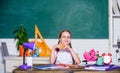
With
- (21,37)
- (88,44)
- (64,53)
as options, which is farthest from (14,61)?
(88,44)

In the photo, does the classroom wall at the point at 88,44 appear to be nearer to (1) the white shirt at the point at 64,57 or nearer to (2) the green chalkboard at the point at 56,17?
(2) the green chalkboard at the point at 56,17

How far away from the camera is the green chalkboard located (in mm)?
4504

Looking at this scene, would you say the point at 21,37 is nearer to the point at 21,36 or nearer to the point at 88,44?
the point at 21,36

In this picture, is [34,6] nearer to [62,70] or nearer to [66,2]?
[66,2]

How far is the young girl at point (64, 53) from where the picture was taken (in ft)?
11.3

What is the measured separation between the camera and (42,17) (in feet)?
15.0

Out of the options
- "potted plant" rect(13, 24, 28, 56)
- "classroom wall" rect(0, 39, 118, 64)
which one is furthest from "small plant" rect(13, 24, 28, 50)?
"classroom wall" rect(0, 39, 118, 64)

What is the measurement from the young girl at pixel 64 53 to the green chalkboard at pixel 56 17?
0.99m

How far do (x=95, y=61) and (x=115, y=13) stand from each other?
4.87 feet

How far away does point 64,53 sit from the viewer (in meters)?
3.55

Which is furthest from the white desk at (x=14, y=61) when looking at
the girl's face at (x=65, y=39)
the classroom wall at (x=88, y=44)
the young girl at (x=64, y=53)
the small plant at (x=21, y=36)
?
the girl's face at (x=65, y=39)

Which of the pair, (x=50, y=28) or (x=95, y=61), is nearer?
(x=95, y=61)

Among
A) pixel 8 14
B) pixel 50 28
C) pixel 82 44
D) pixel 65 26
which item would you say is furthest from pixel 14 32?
pixel 82 44

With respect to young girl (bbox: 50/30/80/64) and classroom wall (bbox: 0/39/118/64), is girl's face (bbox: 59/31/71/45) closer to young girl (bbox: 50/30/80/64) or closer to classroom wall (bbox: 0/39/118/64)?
young girl (bbox: 50/30/80/64)
